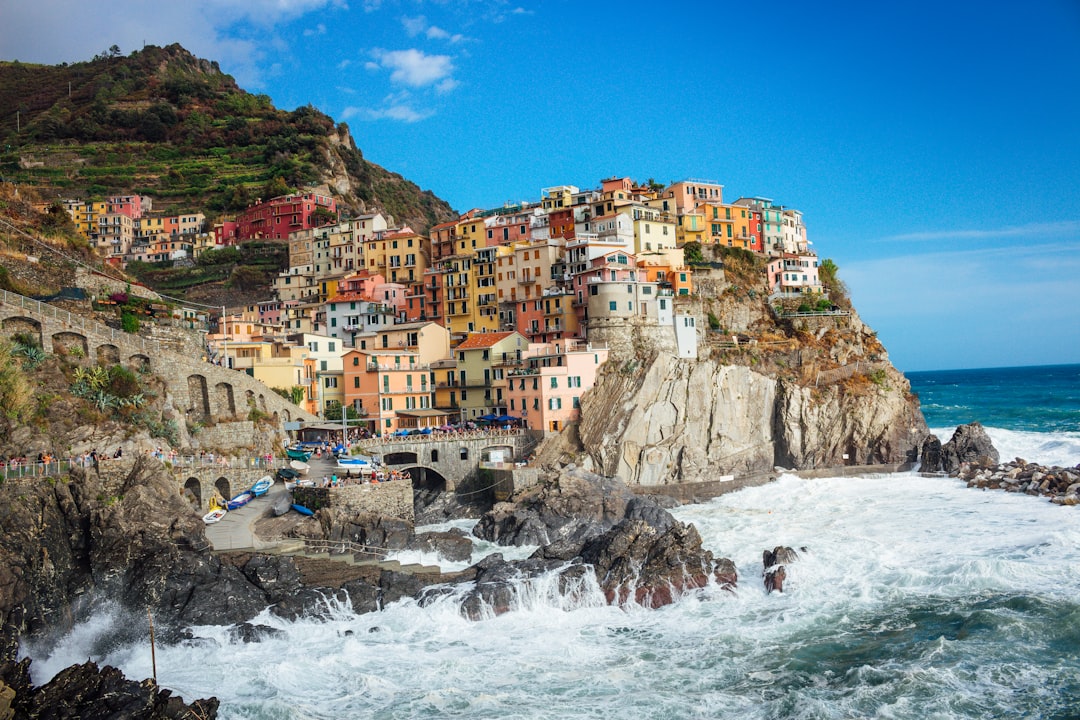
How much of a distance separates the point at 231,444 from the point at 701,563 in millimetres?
25210

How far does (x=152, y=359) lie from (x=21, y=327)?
5.95 metres

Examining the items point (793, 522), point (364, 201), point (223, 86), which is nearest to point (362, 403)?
point (793, 522)

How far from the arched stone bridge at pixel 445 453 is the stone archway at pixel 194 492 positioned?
428 inches

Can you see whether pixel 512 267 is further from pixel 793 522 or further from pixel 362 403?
pixel 793 522

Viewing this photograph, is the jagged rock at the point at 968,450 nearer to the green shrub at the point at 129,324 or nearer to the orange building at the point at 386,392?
the orange building at the point at 386,392

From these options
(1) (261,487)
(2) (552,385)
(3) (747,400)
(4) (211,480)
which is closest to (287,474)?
(1) (261,487)

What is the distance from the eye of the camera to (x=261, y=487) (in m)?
44.0

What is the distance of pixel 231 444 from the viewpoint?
47719 millimetres

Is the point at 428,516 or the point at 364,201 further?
the point at 364,201

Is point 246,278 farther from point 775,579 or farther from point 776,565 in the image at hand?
point 775,579

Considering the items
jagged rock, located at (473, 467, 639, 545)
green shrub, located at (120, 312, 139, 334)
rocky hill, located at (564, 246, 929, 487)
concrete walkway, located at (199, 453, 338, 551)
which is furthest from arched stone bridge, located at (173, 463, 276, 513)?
rocky hill, located at (564, 246, 929, 487)

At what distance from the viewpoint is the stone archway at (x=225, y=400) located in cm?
4919

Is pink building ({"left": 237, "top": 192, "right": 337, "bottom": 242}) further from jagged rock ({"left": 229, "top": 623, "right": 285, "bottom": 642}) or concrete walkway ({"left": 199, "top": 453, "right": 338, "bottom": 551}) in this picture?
jagged rock ({"left": 229, "top": 623, "right": 285, "bottom": 642})

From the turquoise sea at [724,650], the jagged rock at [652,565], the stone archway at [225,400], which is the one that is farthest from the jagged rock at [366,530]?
the stone archway at [225,400]
